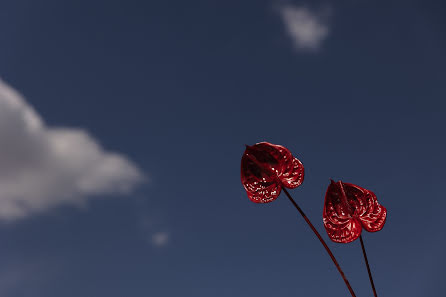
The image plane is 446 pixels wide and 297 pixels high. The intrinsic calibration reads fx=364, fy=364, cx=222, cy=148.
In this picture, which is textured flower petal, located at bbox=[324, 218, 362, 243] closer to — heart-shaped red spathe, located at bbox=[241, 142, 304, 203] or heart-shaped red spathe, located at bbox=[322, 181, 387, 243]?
heart-shaped red spathe, located at bbox=[322, 181, 387, 243]

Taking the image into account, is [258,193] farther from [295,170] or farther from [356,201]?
[356,201]

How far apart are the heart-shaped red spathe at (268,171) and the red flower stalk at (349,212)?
2.03 feet

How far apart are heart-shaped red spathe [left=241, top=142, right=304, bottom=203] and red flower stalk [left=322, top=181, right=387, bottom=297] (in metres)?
0.62

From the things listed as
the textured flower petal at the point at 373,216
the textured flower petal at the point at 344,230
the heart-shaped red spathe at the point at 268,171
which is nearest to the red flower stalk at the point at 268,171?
the heart-shaped red spathe at the point at 268,171

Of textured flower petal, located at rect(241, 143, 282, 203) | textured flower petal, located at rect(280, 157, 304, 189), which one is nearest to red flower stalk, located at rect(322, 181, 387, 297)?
textured flower petal, located at rect(280, 157, 304, 189)

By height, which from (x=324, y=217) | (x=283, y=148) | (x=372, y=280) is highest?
(x=283, y=148)

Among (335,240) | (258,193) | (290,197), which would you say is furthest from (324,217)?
(258,193)

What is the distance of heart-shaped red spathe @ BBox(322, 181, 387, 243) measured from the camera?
17.7 feet

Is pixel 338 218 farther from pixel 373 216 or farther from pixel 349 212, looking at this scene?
pixel 373 216

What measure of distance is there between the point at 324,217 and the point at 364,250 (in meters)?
0.79

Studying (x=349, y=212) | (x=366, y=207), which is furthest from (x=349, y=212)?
(x=366, y=207)

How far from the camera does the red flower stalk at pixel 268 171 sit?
18.3ft

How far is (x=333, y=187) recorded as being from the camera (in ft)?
18.4

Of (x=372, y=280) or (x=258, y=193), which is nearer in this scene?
(x=372, y=280)
